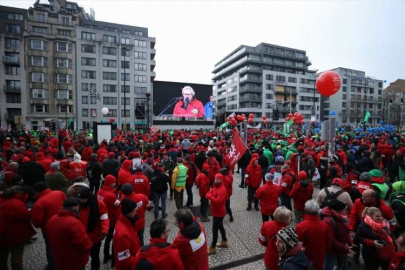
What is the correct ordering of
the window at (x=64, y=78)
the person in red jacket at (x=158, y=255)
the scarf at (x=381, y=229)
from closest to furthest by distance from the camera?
1. the person in red jacket at (x=158, y=255)
2. the scarf at (x=381, y=229)
3. the window at (x=64, y=78)

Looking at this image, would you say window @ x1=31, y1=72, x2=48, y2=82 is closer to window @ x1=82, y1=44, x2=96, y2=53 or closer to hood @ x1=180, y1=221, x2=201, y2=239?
window @ x1=82, y1=44, x2=96, y2=53

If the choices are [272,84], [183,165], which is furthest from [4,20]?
[272,84]

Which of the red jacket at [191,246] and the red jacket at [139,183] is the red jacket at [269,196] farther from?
the red jacket at [139,183]

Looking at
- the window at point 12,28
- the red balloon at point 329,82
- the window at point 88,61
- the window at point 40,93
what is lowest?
the red balloon at point 329,82

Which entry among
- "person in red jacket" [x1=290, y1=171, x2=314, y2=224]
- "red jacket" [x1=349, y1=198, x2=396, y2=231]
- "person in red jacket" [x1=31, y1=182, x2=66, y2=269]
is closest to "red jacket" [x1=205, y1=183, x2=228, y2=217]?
"person in red jacket" [x1=290, y1=171, x2=314, y2=224]

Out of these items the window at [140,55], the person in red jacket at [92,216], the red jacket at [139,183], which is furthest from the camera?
the window at [140,55]

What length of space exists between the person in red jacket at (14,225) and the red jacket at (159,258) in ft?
8.82

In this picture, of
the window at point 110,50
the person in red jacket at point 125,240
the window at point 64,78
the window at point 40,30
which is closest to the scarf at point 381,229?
the person in red jacket at point 125,240

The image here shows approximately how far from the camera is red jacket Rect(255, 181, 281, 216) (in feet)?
16.0

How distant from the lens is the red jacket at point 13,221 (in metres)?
3.48

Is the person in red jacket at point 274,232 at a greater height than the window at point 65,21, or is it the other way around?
the window at point 65,21

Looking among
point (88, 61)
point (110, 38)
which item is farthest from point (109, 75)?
point (110, 38)

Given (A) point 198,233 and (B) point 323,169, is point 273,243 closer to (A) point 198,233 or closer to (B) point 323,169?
(A) point 198,233

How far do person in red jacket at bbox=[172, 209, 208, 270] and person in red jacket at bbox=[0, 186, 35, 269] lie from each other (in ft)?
9.26
